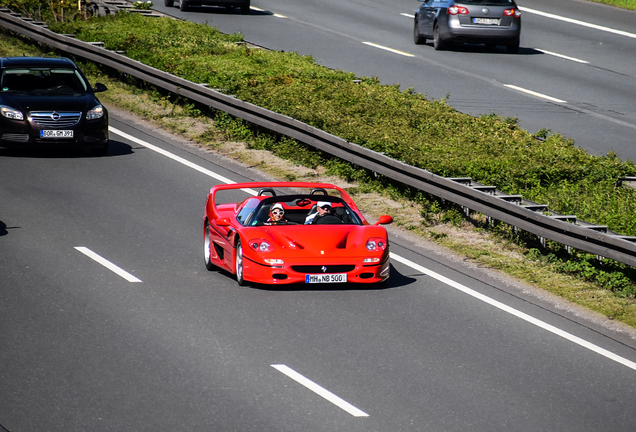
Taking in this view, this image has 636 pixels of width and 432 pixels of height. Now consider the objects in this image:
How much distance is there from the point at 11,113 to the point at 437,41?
15348 millimetres

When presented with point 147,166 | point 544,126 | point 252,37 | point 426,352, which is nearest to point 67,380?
point 426,352

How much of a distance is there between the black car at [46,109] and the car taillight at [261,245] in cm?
828

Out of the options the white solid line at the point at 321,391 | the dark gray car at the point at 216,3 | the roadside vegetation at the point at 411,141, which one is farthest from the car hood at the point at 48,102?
the dark gray car at the point at 216,3

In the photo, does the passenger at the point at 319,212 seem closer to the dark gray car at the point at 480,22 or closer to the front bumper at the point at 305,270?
the front bumper at the point at 305,270

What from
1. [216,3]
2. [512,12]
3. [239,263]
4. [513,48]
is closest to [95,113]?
[239,263]

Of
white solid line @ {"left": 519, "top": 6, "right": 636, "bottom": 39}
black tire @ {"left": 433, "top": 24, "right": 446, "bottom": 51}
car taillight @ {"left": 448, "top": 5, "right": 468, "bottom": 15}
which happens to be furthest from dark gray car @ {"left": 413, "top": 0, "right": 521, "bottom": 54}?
white solid line @ {"left": 519, "top": 6, "right": 636, "bottom": 39}

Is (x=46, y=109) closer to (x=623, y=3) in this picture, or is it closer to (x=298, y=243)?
(x=298, y=243)

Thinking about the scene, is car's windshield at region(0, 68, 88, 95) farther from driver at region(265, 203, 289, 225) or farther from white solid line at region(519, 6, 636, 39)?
white solid line at region(519, 6, 636, 39)

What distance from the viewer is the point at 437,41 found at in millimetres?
30234

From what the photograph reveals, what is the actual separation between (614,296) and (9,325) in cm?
646

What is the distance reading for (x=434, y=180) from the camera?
1455 centimetres

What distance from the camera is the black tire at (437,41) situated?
30.1m

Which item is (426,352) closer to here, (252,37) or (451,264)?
(451,264)

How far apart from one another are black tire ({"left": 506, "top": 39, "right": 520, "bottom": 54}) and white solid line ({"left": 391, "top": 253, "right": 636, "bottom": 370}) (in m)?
18.1
